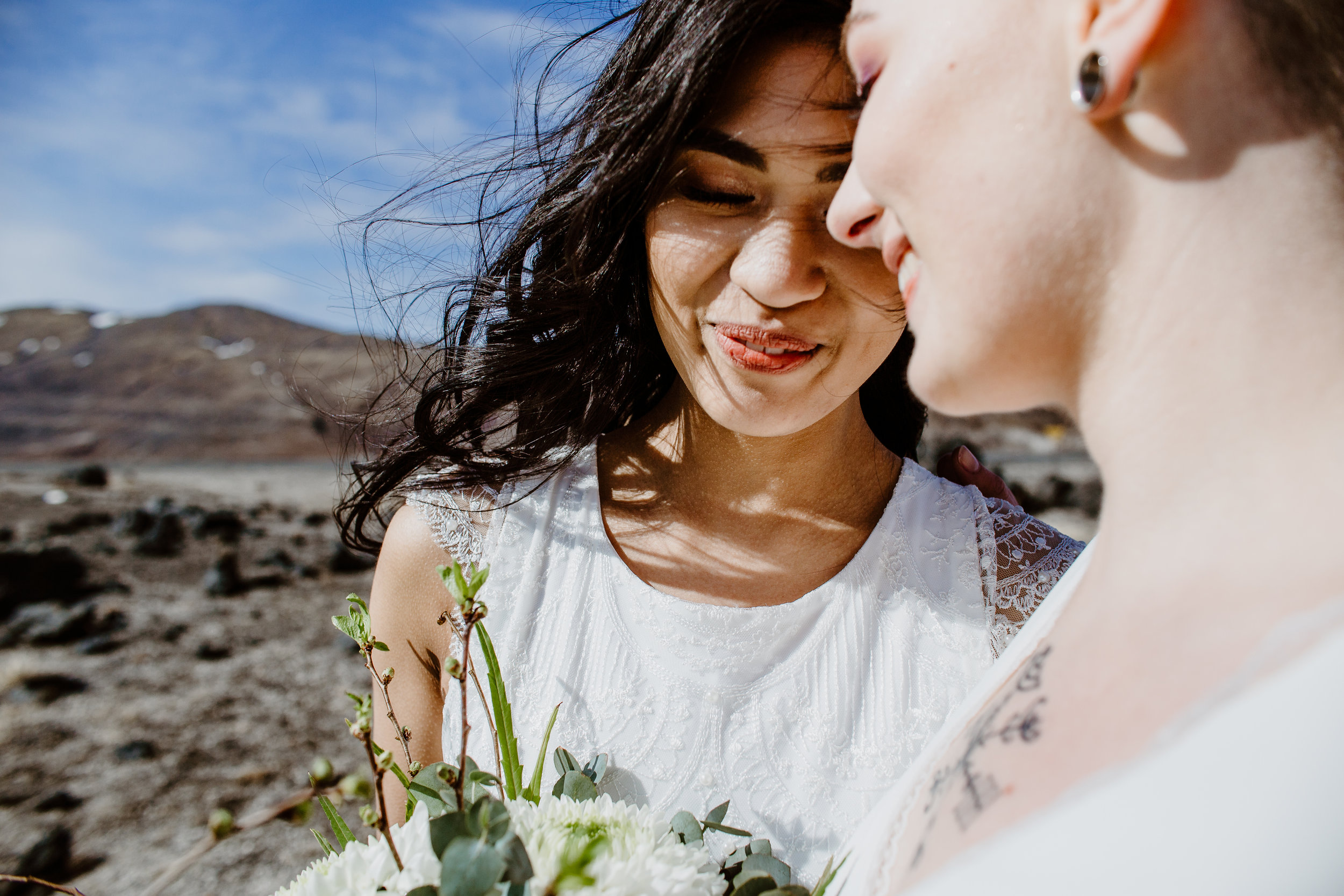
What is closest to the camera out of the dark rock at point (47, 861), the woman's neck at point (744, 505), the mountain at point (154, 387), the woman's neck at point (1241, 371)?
the woman's neck at point (1241, 371)

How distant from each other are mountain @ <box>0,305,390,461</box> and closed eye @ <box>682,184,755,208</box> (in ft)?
45.5

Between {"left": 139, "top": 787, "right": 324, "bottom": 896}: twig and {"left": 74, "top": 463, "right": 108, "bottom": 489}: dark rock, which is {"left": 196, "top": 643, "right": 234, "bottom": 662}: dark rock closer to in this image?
{"left": 139, "top": 787, "right": 324, "bottom": 896}: twig

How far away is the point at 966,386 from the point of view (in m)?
0.90

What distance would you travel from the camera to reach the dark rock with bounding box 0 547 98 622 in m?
5.70

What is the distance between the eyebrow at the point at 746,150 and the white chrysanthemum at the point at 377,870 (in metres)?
1.14

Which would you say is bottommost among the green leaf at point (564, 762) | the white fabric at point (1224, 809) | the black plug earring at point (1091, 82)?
the green leaf at point (564, 762)

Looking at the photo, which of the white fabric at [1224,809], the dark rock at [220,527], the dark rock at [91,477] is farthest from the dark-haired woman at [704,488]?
the dark rock at [91,477]

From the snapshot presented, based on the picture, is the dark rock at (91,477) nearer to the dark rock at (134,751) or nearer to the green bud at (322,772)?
the dark rock at (134,751)

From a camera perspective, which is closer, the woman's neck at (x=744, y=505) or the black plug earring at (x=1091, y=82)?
the black plug earring at (x=1091, y=82)

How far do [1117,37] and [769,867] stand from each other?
953 mm

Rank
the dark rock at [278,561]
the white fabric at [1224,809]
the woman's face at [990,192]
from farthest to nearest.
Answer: the dark rock at [278,561] < the woman's face at [990,192] < the white fabric at [1224,809]

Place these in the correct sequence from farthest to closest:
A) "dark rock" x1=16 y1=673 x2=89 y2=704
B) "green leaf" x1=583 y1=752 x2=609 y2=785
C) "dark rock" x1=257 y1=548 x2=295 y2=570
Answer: "dark rock" x1=257 y1=548 x2=295 y2=570 < "dark rock" x1=16 y1=673 x2=89 y2=704 < "green leaf" x1=583 y1=752 x2=609 y2=785

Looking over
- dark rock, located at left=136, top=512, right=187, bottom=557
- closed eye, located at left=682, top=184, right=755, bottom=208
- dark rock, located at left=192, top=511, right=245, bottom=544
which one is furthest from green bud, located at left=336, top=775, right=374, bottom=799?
dark rock, located at left=192, top=511, right=245, bottom=544

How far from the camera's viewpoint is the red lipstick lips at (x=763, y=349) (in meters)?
1.49
